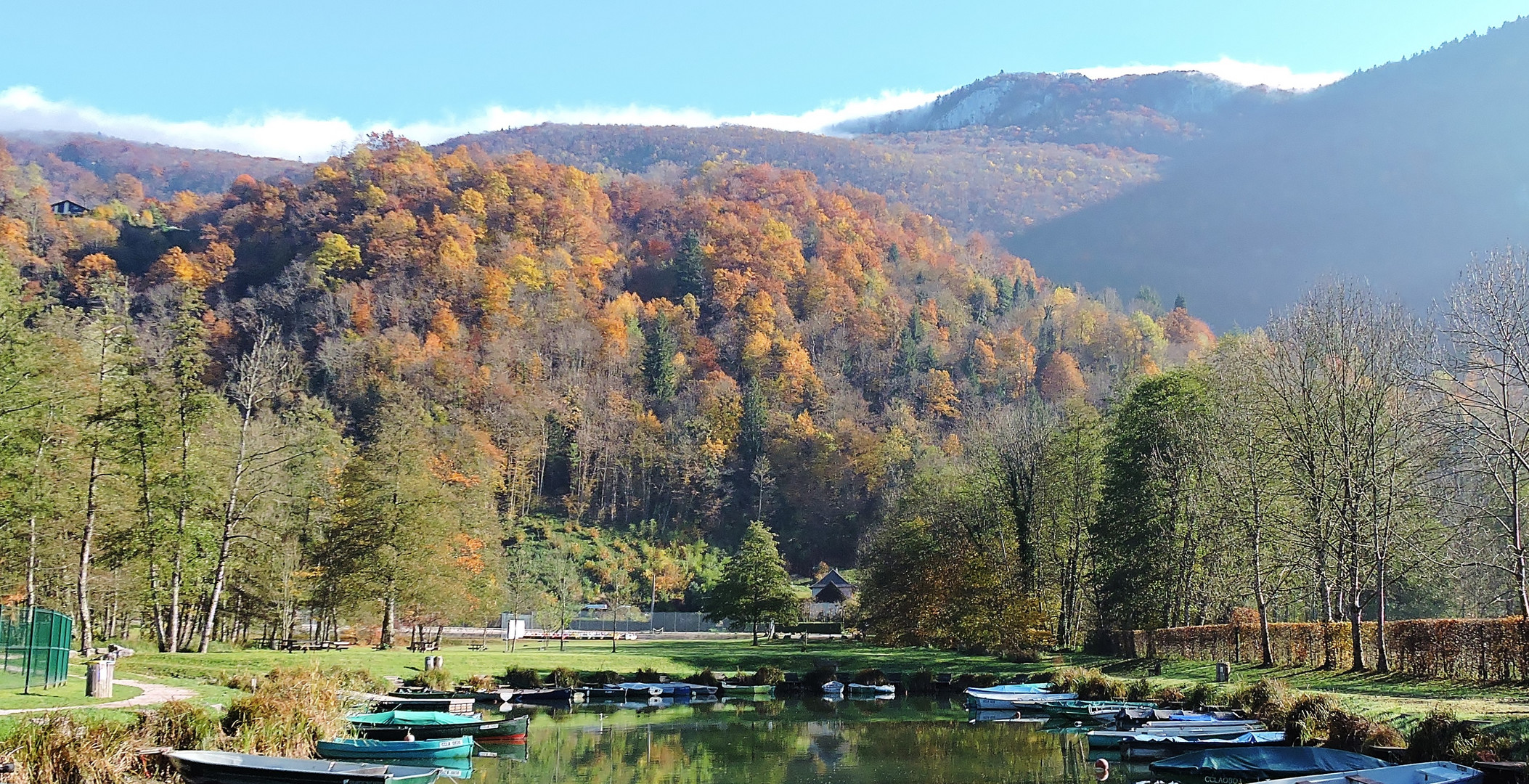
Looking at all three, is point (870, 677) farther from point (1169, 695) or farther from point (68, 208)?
point (68, 208)

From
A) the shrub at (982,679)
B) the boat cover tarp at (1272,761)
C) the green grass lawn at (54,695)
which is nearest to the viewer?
the boat cover tarp at (1272,761)

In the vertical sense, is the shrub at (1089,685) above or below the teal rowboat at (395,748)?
below

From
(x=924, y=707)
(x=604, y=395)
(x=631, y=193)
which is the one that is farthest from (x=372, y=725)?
(x=631, y=193)

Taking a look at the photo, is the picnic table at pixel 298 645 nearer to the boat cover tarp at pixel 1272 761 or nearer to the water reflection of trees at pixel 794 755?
the water reflection of trees at pixel 794 755

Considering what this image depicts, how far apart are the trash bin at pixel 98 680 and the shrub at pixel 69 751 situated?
16.5ft

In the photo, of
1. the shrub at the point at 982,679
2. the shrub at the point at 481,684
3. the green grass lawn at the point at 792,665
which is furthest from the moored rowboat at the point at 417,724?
the shrub at the point at 982,679

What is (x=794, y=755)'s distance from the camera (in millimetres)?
28094

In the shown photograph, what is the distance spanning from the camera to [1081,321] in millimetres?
143625

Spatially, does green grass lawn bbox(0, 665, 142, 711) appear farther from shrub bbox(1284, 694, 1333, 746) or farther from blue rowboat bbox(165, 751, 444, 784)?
shrub bbox(1284, 694, 1333, 746)

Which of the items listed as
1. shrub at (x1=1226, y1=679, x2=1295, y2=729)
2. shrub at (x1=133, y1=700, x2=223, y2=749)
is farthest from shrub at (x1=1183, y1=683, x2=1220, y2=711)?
shrub at (x1=133, y1=700, x2=223, y2=749)

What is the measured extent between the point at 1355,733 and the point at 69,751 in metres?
24.4

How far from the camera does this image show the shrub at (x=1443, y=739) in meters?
19.6

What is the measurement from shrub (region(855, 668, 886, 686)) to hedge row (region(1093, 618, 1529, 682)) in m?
10.9

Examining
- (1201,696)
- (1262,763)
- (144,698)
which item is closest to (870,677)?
(1201,696)
